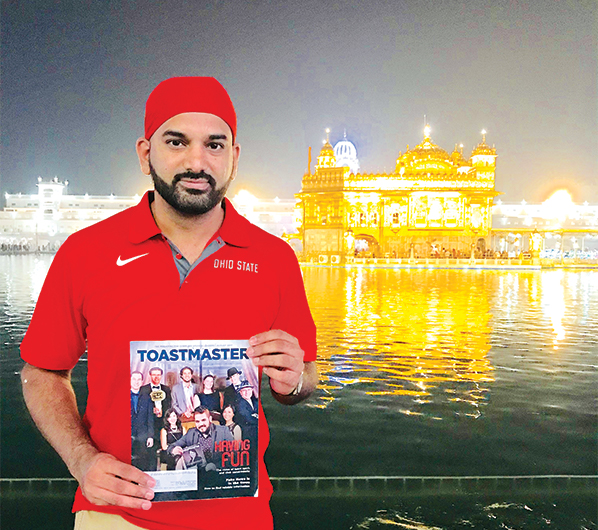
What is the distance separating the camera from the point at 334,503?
4.41 m

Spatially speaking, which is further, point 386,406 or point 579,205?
point 579,205

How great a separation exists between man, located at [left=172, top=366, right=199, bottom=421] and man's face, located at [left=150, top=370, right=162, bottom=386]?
Answer: 0.16 ft

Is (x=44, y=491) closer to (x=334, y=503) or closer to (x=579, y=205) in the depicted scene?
(x=334, y=503)

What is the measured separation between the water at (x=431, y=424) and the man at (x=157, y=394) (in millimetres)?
2633

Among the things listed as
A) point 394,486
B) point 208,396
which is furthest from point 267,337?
point 394,486

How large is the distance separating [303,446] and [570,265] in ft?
170

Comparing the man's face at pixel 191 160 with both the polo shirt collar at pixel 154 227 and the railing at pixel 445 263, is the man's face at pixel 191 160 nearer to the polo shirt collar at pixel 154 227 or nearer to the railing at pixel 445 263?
the polo shirt collar at pixel 154 227

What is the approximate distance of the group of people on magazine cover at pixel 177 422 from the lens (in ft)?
A: 5.86

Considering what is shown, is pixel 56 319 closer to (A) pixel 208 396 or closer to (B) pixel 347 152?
(A) pixel 208 396

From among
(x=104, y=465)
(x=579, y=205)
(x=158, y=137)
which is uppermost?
(x=579, y=205)

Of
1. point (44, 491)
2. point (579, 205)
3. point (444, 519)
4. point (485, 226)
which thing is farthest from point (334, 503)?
point (579, 205)

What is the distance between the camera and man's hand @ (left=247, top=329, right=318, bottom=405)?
186cm

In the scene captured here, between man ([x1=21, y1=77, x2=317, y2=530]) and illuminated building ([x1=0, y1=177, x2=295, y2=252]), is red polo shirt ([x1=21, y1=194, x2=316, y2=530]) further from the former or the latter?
illuminated building ([x1=0, y1=177, x2=295, y2=252])

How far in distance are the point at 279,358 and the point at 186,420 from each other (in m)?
0.32
